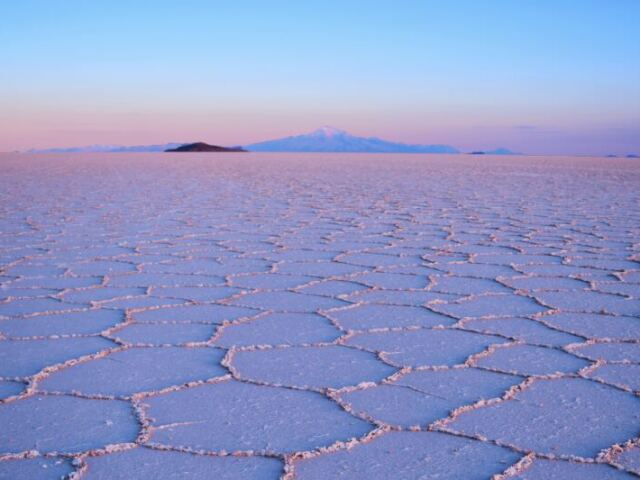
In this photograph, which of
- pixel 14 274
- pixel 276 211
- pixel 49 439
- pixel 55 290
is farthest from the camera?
pixel 276 211

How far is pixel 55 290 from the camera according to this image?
248 cm

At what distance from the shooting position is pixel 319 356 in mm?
1763

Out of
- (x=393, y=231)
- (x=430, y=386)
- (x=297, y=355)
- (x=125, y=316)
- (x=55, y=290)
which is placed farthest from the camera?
(x=393, y=231)

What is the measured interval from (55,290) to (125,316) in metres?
0.46

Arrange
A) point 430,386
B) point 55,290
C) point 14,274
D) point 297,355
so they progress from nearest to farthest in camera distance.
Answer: point 430,386 → point 297,355 → point 55,290 → point 14,274

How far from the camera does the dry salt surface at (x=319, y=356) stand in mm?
1225

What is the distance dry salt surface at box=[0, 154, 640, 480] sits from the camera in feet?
4.02

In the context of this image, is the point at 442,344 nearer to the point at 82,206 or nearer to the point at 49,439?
the point at 49,439

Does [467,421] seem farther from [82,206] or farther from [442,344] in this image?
[82,206]

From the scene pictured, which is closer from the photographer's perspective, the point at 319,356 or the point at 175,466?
the point at 175,466

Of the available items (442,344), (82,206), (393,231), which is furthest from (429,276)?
(82,206)

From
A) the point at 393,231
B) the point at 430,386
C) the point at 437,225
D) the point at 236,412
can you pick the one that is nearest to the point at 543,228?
the point at 437,225

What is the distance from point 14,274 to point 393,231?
2.01 meters

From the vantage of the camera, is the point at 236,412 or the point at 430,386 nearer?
the point at 236,412
